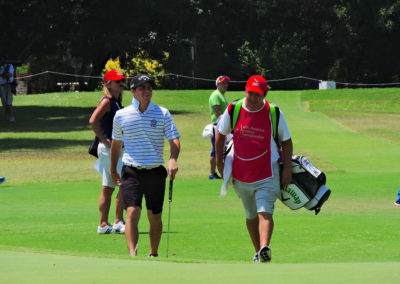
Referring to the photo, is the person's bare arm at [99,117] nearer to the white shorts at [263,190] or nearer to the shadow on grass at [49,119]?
the white shorts at [263,190]

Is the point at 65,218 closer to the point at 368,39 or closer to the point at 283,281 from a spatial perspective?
the point at 283,281

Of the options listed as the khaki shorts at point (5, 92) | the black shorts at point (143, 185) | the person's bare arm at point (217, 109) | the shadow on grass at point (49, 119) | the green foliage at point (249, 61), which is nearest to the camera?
the black shorts at point (143, 185)

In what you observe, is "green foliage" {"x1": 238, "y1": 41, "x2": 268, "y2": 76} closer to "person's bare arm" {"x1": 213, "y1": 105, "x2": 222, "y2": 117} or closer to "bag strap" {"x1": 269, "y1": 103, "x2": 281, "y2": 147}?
"person's bare arm" {"x1": 213, "y1": 105, "x2": 222, "y2": 117}

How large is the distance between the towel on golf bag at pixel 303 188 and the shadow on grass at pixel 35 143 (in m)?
20.2

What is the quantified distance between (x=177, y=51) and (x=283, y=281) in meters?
58.7

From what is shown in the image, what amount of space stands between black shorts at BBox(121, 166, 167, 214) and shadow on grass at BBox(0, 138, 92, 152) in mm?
19621

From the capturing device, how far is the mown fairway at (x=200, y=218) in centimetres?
703

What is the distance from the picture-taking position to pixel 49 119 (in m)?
40.9

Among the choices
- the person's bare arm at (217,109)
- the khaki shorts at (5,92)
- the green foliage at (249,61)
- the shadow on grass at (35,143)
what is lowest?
the green foliage at (249,61)

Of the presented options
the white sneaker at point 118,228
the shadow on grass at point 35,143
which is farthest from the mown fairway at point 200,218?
the white sneaker at point 118,228

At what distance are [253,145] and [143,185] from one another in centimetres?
126

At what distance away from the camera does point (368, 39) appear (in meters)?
74.1

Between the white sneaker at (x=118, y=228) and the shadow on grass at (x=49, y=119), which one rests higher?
the white sneaker at (x=118, y=228)

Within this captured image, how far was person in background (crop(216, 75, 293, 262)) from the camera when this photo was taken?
9.59 meters
